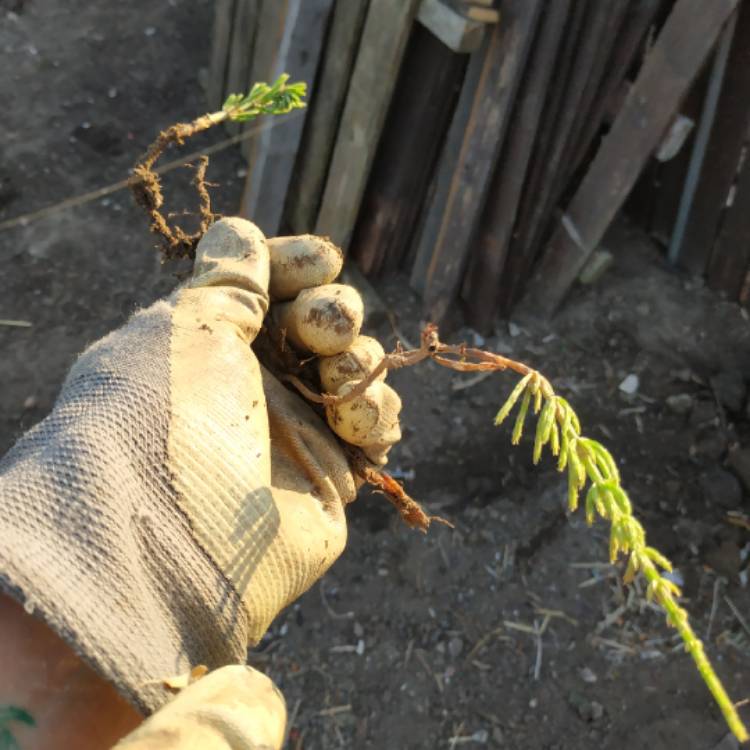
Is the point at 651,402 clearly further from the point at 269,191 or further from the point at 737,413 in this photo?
the point at 269,191

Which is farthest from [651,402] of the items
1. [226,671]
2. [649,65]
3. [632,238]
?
[226,671]

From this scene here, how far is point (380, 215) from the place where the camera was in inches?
149

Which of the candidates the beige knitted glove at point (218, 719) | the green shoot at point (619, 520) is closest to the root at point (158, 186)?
the green shoot at point (619, 520)

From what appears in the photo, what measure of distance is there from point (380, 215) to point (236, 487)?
8.47 ft

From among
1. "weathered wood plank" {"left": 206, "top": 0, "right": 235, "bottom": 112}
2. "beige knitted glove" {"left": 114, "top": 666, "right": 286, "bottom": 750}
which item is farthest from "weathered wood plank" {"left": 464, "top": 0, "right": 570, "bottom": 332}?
"beige knitted glove" {"left": 114, "top": 666, "right": 286, "bottom": 750}

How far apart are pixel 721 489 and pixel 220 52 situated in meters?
3.53

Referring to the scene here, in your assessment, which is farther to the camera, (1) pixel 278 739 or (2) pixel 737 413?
(2) pixel 737 413

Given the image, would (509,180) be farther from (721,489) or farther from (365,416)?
(365,416)

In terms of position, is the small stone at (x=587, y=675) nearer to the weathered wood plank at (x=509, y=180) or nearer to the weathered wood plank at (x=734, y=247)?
the weathered wood plank at (x=509, y=180)

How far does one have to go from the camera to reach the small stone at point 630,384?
3748 mm

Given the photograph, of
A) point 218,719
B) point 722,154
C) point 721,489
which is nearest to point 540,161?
point 722,154

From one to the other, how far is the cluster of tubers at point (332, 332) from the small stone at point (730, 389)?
2366 millimetres

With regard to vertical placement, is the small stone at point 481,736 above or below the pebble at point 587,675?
below

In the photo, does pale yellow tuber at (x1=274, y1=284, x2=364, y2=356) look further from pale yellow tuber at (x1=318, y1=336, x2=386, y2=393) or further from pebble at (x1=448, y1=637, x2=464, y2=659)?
pebble at (x1=448, y1=637, x2=464, y2=659)
